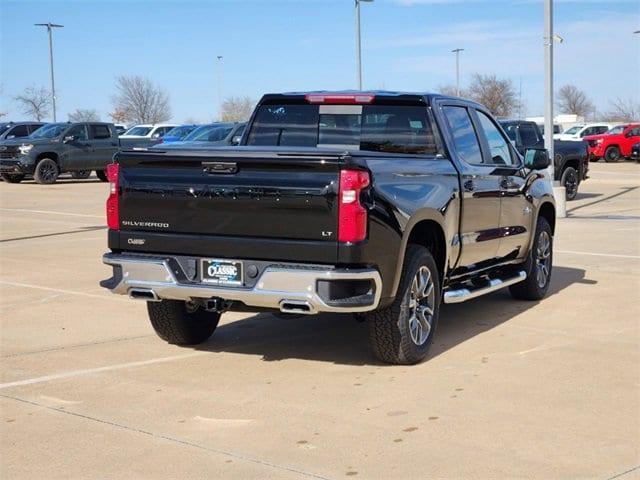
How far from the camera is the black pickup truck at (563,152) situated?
902 inches

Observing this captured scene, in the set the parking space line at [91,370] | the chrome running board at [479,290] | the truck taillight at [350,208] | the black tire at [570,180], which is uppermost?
the truck taillight at [350,208]

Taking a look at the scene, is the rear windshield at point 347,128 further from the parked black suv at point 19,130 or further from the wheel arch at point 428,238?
the parked black suv at point 19,130

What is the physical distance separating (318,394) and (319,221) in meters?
1.10

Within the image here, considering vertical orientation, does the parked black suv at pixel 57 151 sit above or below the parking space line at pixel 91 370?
above

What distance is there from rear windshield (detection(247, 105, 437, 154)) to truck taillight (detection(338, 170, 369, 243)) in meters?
1.72

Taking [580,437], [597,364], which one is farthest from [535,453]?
[597,364]

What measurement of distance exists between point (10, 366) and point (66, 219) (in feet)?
40.1

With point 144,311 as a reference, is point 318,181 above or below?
above

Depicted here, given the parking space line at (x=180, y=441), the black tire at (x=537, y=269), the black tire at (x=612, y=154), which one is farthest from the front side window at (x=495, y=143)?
the black tire at (x=612, y=154)

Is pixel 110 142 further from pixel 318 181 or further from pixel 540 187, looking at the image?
pixel 318 181

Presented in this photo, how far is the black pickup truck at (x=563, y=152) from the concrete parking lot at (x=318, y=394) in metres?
12.8

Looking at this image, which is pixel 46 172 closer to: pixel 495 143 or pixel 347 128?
pixel 495 143

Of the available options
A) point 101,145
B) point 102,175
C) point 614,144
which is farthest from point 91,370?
point 614,144

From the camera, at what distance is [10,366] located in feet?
23.5
